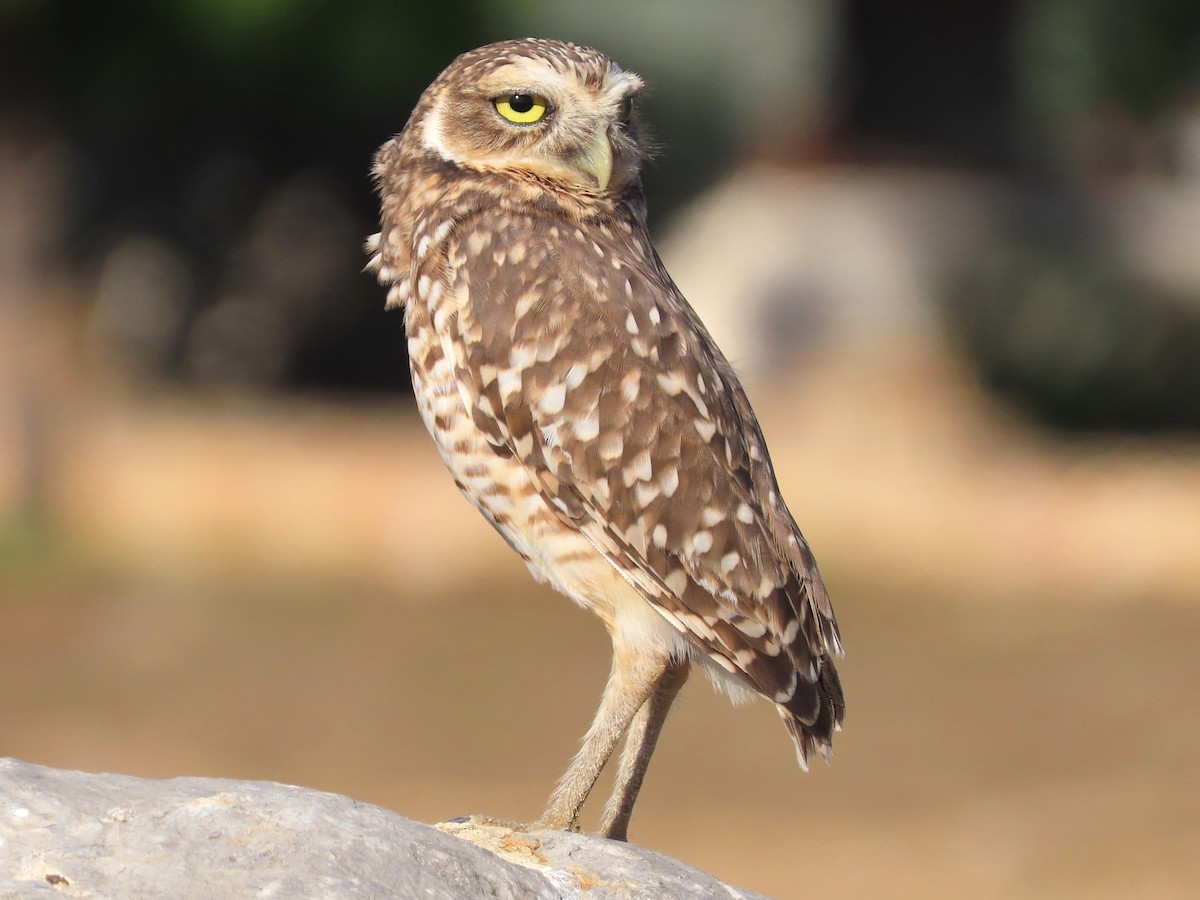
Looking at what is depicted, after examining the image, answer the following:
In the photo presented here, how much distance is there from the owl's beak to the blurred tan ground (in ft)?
19.9

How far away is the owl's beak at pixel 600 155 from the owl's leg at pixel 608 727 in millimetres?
1375

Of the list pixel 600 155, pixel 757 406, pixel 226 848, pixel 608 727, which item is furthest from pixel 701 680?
pixel 226 848

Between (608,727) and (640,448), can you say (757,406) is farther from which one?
(608,727)

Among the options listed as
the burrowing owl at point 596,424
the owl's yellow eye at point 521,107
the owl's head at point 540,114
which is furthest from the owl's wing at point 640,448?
the owl's yellow eye at point 521,107

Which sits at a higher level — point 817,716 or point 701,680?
point 701,680

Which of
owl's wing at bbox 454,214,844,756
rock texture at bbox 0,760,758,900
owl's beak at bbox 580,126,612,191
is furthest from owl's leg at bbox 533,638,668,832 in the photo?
owl's beak at bbox 580,126,612,191

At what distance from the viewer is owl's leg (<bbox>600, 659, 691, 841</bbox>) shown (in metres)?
4.62

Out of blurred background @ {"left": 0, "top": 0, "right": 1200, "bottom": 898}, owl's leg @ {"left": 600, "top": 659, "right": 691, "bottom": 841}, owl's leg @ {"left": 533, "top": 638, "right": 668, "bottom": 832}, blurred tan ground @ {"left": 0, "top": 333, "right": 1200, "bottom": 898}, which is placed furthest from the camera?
blurred background @ {"left": 0, "top": 0, "right": 1200, "bottom": 898}

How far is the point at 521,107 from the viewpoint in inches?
184

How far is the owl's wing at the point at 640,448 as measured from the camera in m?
4.52

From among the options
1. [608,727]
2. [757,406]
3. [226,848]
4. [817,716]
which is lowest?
[226,848]

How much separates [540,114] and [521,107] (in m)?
0.06

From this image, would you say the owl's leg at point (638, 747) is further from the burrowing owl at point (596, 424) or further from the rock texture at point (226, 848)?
the rock texture at point (226, 848)

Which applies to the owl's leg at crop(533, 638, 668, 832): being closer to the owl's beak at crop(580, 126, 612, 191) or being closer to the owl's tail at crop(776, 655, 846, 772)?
the owl's tail at crop(776, 655, 846, 772)
